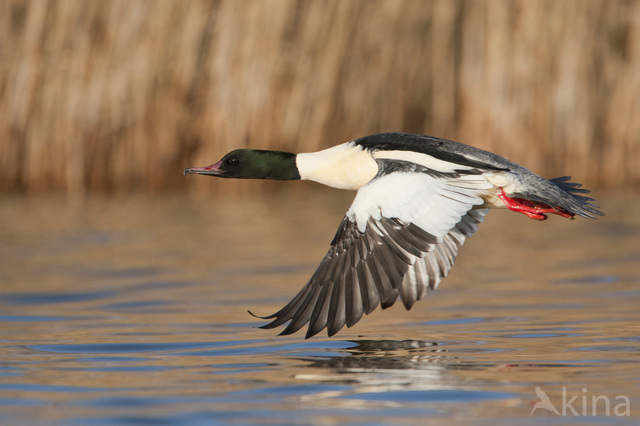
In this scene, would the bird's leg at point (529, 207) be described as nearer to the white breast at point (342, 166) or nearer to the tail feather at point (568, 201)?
the tail feather at point (568, 201)

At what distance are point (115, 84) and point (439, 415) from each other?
28.5 feet

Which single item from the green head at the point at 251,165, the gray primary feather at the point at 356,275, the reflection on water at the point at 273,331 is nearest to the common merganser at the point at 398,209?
the gray primary feather at the point at 356,275

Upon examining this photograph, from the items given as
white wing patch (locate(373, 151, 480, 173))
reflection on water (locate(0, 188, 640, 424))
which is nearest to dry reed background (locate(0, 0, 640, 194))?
reflection on water (locate(0, 188, 640, 424))

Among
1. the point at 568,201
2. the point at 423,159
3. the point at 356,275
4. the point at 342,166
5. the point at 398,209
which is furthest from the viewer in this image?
Answer: the point at 342,166

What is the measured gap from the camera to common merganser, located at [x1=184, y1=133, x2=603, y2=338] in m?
5.18

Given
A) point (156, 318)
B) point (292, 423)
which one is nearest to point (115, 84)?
point (156, 318)

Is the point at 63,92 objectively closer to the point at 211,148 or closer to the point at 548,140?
the point at 211,148

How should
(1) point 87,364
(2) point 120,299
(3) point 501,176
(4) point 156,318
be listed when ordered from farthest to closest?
(2) point 120,299
(4) point 156,318
(3) point 501,176
(1) point 87,364

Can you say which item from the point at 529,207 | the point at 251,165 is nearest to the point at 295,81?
the point at 251,165

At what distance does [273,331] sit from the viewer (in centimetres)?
609

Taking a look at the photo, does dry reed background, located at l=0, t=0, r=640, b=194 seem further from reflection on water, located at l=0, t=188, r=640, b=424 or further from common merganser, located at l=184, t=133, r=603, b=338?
common merganser, located at l=184, t=133, r=603, b=338

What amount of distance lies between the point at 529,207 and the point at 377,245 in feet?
4.57

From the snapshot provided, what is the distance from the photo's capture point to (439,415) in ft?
12.9

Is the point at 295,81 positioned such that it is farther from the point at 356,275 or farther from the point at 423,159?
the point at 356,275
